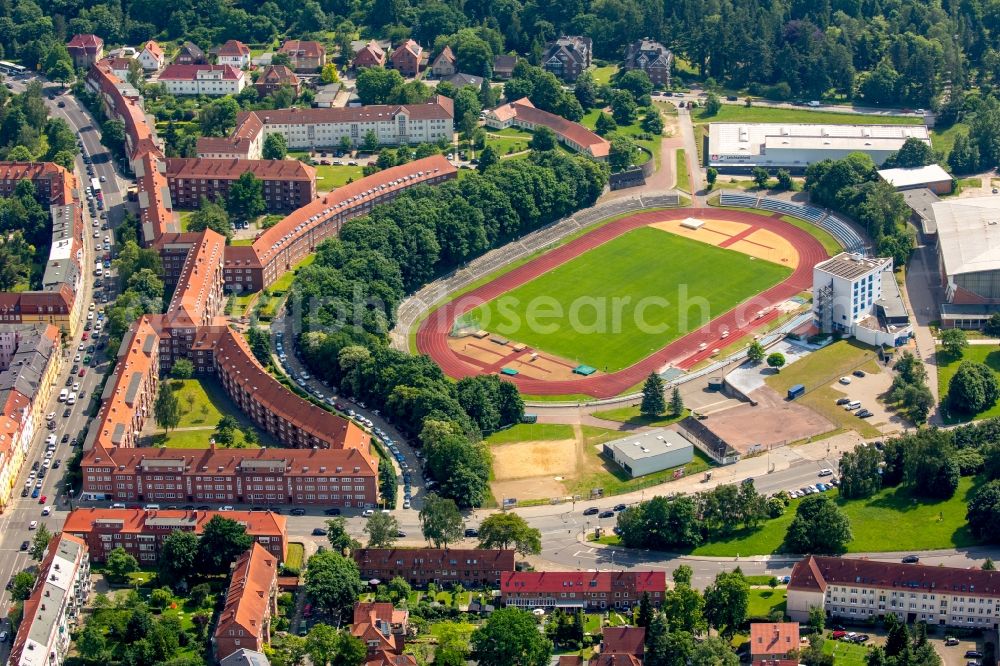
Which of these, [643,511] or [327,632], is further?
[643,511]

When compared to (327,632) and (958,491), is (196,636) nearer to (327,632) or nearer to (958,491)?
(327,632)

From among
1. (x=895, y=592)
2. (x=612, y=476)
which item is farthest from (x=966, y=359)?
(x=895, y=592)

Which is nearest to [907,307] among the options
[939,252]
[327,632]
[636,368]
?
[939,252]

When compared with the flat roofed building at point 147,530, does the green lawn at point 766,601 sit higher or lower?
lower

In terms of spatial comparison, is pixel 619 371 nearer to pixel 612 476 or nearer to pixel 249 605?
pixel 612 476

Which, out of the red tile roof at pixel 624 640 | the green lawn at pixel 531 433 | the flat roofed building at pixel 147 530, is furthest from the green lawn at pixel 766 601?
the flat roofed building at pixel 147 530

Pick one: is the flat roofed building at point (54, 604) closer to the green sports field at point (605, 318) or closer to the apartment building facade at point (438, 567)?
the apartment building facade at point (438, 567)

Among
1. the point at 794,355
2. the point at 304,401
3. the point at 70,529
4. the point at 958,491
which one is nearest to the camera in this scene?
the point at 70,529
